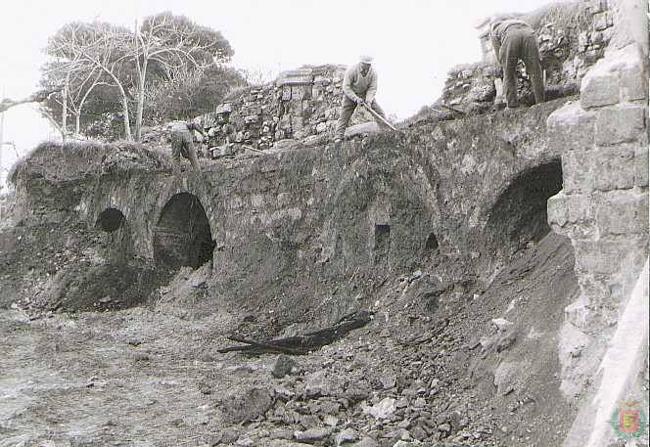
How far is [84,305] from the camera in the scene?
9.58 metres

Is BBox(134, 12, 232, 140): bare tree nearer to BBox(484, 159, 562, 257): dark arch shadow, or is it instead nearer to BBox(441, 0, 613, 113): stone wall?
BBox(441, 0, 613, 113): stone wall

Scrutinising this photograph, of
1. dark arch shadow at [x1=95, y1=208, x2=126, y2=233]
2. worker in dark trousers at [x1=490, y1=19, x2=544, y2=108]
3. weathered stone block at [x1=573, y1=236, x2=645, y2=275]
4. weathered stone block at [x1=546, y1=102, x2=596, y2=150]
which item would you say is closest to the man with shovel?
worker in dark trousers at [x1=490, y1=19, x2=544, y2=108]

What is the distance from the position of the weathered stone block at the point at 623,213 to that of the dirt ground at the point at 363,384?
74cm

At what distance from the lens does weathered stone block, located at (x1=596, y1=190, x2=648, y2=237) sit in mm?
3355

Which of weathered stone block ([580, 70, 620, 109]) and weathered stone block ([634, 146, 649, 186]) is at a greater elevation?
weathered stone block ([580, 70, 620, 109])

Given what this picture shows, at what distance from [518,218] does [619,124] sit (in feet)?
7.06

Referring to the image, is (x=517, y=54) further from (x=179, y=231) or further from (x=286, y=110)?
(x=179, y=231)

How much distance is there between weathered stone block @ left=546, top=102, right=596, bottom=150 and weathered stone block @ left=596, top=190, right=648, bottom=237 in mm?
339

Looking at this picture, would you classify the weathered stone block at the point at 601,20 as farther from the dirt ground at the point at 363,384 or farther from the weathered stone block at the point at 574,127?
the weathered stone block at the point at 574,127

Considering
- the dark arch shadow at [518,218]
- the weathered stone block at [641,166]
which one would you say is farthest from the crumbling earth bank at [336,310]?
the weathered stone block at [641,166]

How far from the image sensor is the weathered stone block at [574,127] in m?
3.61

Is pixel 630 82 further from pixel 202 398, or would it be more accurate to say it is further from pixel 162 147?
Result: pixel 162 147

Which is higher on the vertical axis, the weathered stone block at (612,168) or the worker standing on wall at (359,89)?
the worker standing on wall at (359,89)

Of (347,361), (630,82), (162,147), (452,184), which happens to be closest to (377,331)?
(347,361)
